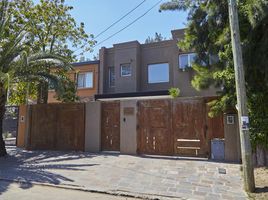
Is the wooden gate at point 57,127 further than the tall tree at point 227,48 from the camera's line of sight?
Yes

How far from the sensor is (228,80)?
24.5ft

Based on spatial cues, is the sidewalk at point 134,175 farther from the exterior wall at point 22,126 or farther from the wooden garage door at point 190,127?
the exterior wall at point 22,126

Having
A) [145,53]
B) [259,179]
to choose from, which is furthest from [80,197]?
[145,53]

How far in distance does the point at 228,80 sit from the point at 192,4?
3102 millimetres

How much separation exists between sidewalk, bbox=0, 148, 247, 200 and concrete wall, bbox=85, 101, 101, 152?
1221 millimetres

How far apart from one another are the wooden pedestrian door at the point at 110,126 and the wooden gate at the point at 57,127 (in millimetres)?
1131

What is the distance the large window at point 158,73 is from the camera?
1980 cm

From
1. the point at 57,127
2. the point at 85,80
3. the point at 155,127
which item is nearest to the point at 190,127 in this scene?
the point at 155,127

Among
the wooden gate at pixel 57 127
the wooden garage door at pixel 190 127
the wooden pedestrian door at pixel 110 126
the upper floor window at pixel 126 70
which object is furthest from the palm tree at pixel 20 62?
the upper floor window at pixel 126 70

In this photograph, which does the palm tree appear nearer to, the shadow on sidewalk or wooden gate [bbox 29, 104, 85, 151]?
the shadow on sidewalk

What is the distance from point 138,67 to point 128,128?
32.7ft

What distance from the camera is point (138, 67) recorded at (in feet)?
67.5

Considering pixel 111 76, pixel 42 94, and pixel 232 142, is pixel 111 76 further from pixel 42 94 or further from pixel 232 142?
pixel 232 142

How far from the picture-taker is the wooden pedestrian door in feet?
38.7
